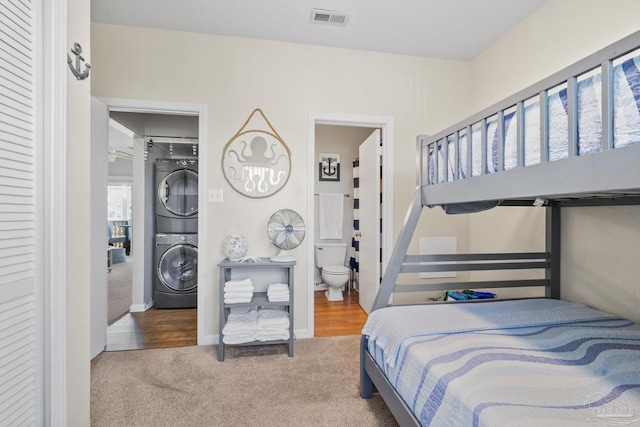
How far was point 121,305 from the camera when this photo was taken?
3.65 metres

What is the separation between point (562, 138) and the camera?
1.01 meters

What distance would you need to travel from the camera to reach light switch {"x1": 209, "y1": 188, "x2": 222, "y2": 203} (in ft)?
8.50

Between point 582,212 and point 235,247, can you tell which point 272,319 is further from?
point 582,212

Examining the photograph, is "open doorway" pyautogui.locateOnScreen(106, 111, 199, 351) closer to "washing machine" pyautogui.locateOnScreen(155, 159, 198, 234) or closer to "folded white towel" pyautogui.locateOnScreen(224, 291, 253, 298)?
"washing machine" pyautogui.locateOnScreen(155, 159, 198, 234)

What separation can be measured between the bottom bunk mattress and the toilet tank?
2374mm

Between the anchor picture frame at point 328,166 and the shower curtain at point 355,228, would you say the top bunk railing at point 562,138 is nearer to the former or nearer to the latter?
the shower curtain at point 355,228

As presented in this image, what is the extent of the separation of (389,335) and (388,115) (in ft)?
6.84

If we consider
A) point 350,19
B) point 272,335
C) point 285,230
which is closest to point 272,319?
point 272,335

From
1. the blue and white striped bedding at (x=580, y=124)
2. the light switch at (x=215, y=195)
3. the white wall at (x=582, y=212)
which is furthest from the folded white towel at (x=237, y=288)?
the white wall at (x=582, y=212)

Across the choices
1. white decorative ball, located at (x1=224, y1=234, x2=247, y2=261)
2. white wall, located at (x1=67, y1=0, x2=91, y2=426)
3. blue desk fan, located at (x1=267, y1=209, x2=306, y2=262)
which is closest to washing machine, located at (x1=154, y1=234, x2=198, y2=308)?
white decorative ball, located at (x1=224, y1=234, x2=247, y2=261)

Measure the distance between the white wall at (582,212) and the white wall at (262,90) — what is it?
729 millimetres

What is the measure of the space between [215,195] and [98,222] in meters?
0.92

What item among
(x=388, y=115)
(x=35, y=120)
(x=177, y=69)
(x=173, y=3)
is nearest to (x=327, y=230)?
(x=388, y=115)

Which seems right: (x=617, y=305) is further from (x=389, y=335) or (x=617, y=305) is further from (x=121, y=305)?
(x=121, y=305)
